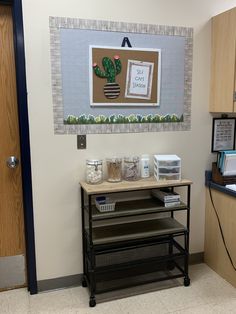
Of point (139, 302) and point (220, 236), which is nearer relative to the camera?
point (139, 302)

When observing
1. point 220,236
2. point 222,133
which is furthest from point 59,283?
point 222,133

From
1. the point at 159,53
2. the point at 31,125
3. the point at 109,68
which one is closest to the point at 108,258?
the point at 31,125

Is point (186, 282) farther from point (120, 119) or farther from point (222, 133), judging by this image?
point (120, 119)

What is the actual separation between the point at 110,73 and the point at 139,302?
1733mm

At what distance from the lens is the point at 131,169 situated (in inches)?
93.2

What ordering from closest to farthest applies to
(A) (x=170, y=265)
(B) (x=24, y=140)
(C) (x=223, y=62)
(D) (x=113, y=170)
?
(B) (x=24, y=140)
(D) (x=113, y=170)
(C) (x=223, y=62)
(A) (x=170, y=265)

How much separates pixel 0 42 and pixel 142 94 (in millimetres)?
1111

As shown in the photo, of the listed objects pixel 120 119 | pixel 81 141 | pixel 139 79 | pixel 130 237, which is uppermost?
pixel 139 79

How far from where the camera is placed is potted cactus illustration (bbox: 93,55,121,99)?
Result: 2313 mm

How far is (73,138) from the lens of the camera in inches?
92.3

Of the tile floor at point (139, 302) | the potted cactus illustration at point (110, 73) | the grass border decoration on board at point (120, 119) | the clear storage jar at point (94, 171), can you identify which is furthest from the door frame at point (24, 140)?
the potted cactus illustration at point (110, 73)

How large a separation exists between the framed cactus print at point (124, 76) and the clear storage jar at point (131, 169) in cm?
44

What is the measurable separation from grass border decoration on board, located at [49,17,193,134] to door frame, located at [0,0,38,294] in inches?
8.2

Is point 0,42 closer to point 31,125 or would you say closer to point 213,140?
point 31,125
